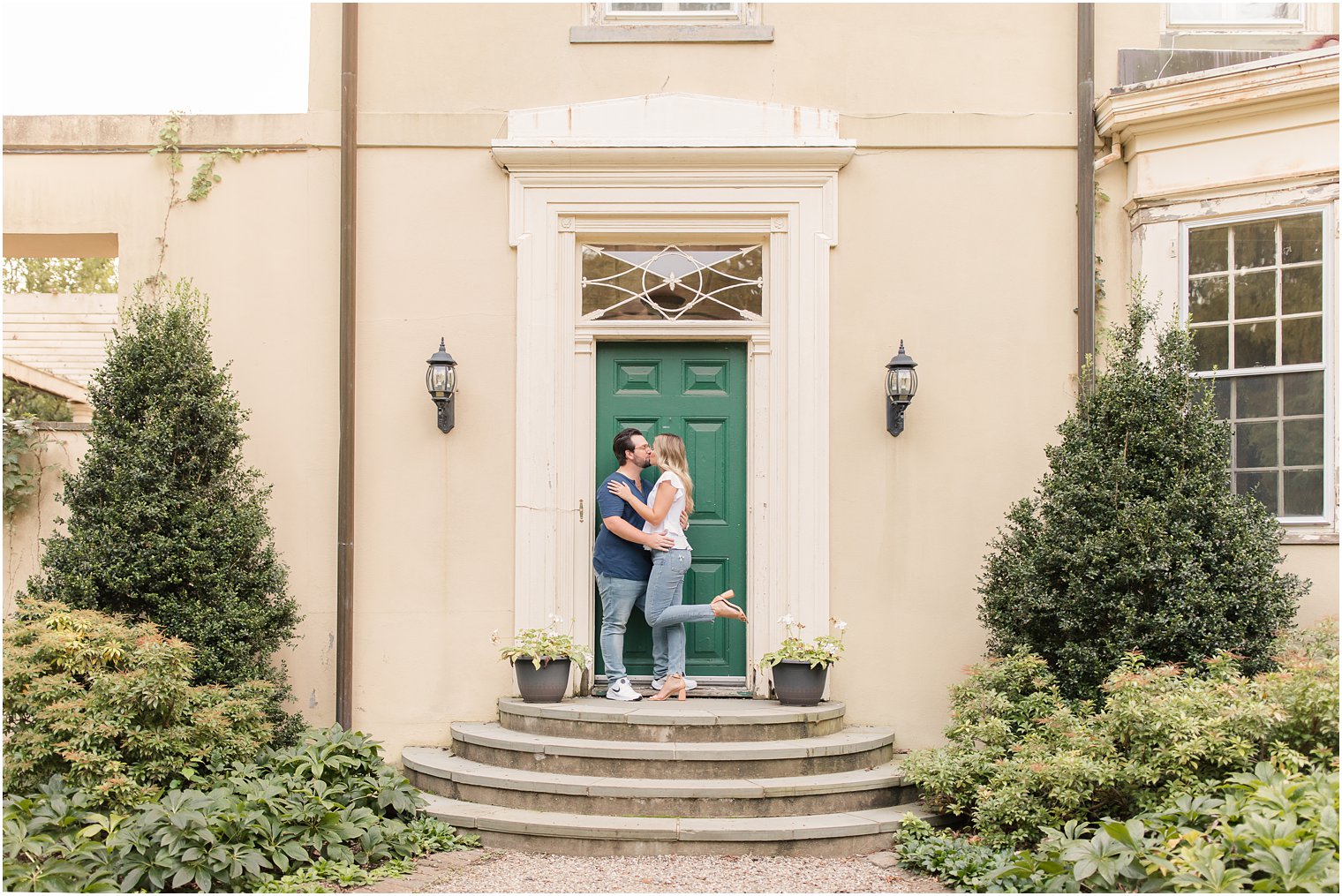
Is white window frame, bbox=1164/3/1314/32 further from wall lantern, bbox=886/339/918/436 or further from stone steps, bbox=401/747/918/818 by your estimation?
stone steps, bbox=401/747/918/818

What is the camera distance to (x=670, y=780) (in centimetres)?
564

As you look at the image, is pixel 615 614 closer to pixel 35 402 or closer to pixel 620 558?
pixel 620 558

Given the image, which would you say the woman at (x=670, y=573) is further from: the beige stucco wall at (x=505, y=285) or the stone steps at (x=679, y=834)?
the stone steps at (x=679, y=834)

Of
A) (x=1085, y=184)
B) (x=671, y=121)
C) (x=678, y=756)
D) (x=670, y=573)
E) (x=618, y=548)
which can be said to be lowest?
(x=678, y=756)

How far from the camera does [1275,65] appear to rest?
242 inches

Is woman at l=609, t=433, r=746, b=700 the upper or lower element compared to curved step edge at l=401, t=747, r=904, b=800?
upper

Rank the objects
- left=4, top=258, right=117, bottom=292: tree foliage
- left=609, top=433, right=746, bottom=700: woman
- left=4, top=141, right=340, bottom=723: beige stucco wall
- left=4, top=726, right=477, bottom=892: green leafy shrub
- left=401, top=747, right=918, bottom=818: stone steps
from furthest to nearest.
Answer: left=4, top=258, right=117, bottom=292: tree foliage → left=4, top=141, right=340, bottom=723: beige stucco wall → left=609, top=433, right=746, bottom=700: woman → left=401, top=747, right=918, bottom=818: stone steps → left=4, top=726, right=477, bottom=892: green leafy shrub

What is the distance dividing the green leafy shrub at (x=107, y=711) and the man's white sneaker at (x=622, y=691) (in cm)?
193

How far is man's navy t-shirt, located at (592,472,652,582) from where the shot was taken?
21.0 ft

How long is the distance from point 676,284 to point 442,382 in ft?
5.31

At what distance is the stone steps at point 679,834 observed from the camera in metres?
5.27

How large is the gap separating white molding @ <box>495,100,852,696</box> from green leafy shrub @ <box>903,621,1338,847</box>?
1264mm

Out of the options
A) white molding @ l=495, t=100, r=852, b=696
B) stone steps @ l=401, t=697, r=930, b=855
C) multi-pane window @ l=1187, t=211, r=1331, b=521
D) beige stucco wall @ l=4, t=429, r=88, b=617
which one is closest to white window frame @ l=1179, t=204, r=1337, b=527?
multi-pane window @ l=1187, t=211, r=1331, b=521

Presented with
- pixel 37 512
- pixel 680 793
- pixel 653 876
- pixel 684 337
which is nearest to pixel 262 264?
pixel 37 512
